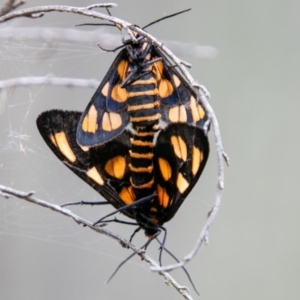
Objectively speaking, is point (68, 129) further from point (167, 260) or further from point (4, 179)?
point (167, 260)

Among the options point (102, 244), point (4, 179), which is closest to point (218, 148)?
point (4, 179)

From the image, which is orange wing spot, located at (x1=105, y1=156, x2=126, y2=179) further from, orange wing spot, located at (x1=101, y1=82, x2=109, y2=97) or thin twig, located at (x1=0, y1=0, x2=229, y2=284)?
thin twig, located at (x1=0, y1=0, x2=229, y2=284)

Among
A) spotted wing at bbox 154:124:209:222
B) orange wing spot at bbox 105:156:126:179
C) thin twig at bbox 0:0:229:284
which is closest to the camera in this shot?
thin twig at bbox 0:0:229:284

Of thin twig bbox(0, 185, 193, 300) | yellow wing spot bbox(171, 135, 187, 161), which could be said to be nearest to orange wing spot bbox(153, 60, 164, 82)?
yellow wing spot bbox(171, 135, 187, 161)

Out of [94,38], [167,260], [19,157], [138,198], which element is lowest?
Answer: [167,260]

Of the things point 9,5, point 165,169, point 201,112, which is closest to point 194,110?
point 201,112

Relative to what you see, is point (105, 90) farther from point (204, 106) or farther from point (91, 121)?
point (204, 106)
